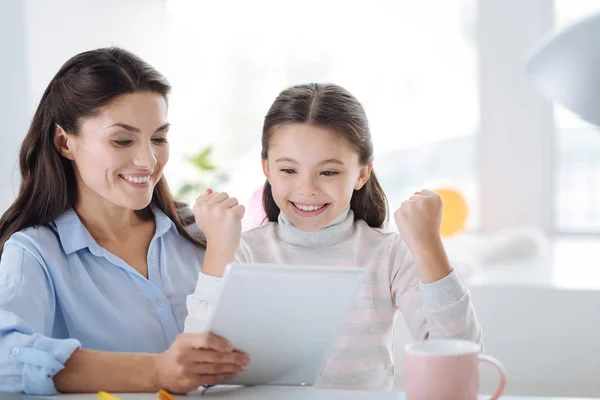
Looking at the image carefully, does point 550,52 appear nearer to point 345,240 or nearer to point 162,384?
point 162,384

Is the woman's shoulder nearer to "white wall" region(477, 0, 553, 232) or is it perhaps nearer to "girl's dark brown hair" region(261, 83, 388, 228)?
"girl's dark brown hair" region(261, 83, 388, 228)

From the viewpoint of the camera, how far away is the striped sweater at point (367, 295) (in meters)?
1.35

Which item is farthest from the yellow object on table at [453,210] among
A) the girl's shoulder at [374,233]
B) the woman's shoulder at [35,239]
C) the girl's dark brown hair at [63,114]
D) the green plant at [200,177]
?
the woman's shoulder at [35,239]

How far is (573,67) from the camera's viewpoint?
0.63 metres

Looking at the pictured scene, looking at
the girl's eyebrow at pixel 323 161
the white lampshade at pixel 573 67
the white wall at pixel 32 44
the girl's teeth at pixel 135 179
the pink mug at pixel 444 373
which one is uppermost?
the white wall at pixel 32 44

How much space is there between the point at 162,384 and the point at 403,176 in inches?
122

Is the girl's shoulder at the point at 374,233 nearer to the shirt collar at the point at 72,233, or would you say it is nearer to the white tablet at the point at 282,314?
the white tablet at the point at 282,314

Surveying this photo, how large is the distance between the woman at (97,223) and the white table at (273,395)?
234mm

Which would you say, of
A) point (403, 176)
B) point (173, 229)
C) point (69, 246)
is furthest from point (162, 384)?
point (403, 176)

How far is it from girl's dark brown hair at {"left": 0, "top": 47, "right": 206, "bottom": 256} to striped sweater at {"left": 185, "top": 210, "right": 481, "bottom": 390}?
38cm

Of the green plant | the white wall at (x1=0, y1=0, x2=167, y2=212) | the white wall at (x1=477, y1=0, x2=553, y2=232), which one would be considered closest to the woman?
the white wall at (x1=0, y1=0, x2=167, y2=212)

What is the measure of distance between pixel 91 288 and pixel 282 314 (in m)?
0.59

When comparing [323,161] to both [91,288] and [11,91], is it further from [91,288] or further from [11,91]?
[11,91]

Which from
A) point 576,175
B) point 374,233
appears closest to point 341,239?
point 374,233
